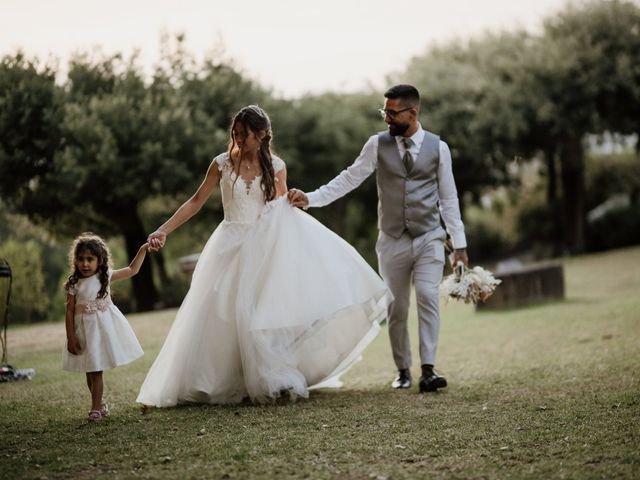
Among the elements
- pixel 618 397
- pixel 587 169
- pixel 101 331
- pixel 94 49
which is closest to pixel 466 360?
pixel 618 397

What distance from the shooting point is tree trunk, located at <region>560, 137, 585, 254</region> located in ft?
78.5

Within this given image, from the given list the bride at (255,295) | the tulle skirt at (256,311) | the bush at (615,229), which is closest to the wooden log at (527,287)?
the bride at (255,295)

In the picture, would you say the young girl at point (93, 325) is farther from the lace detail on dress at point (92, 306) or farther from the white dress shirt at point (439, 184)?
the white dress shirt at point (439, 184)

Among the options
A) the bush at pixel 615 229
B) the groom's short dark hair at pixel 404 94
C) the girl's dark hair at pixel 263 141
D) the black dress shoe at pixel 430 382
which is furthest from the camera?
the bush at pixel 615 229

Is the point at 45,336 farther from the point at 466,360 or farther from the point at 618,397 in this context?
the point at 618,397

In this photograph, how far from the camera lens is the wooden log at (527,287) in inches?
521

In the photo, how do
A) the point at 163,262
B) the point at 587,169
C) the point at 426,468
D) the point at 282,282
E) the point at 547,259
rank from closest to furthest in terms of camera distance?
1. the point at 426,468
2. the point at 282,282
3. the point at 163,262
4. the point at 547,259
5. the point at 587,169

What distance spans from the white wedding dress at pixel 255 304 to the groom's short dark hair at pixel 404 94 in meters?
1.03

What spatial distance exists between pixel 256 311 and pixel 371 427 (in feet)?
4.27

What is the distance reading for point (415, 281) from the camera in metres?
6.48

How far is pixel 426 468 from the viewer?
400cm

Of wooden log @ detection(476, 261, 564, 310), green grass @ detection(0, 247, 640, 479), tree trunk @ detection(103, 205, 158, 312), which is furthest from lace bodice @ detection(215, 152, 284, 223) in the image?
tree trunk @ detection(103, 205, 158, 312)

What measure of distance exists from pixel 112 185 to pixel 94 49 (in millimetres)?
2527

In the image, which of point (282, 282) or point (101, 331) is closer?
point (101, 331)
